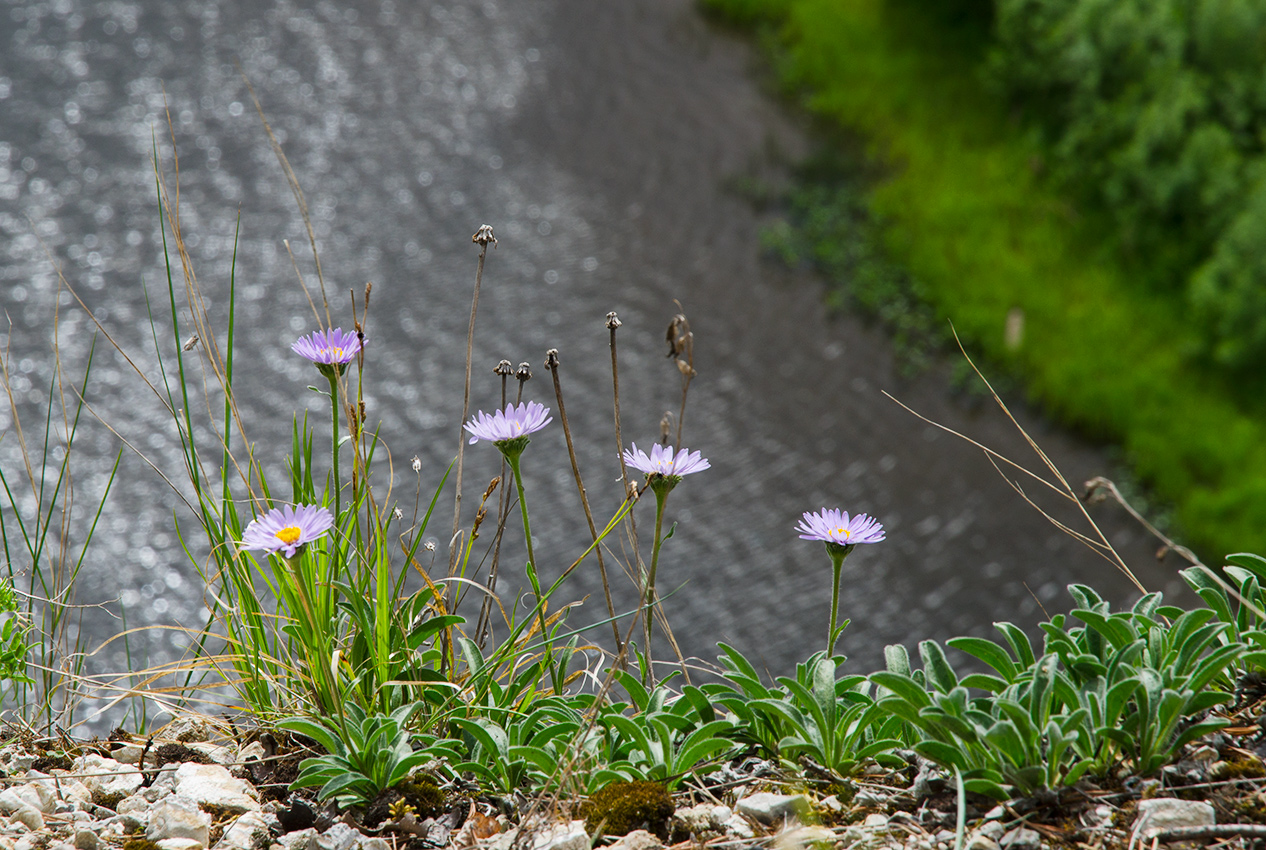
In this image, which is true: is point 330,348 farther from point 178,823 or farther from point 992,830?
point 992,830

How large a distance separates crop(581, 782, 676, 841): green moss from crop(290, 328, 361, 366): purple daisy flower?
0.73 m

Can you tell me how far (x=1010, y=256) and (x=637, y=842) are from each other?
24.7 ft

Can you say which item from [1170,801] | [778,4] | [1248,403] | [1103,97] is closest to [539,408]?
[1170,801]

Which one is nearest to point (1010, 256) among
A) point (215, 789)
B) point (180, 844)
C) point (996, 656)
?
point (996, 656)

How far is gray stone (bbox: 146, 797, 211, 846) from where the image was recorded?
128cm

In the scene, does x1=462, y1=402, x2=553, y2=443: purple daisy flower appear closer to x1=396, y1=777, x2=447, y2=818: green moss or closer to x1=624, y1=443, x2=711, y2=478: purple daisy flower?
x1=624, y1=443, x2=711, y2=478: purple daisy flower

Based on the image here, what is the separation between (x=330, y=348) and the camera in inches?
57.6

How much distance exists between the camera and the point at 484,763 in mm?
1388

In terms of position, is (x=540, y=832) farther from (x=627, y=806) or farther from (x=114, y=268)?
(x=114, y=268)

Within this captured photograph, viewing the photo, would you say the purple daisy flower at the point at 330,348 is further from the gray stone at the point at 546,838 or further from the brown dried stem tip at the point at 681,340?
the gray stone at the point at 546,838

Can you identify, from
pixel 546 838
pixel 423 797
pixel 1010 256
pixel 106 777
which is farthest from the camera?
pixel 1010 256

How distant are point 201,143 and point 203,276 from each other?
1.52 m

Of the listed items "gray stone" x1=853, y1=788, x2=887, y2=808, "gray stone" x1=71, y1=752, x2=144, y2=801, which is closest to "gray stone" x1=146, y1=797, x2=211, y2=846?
"gray stone" x1=71, y1=752, x2=144, y2=801

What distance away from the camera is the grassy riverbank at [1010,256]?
21.8 ft
